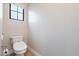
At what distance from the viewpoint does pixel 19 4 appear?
54.7 inches

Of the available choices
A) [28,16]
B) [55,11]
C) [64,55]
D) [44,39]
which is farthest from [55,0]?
[64,55]

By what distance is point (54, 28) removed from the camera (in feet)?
4.60

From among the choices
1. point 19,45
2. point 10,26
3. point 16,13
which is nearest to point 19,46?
point 19,45

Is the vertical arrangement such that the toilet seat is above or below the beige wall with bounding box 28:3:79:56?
below

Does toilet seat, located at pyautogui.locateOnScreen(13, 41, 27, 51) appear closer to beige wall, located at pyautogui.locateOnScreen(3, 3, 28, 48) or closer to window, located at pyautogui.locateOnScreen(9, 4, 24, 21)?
beige wall, located at pyautogui.locateOnScreen(3, 3, 28, 48)

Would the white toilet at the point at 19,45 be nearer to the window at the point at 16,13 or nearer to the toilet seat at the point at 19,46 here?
the toilet seat at the point at 19,46

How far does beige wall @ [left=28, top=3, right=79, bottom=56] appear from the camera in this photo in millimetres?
1291

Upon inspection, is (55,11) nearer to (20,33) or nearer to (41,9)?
(41,9)

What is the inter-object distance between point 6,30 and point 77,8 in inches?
34.7

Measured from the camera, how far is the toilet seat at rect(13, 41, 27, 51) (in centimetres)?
138

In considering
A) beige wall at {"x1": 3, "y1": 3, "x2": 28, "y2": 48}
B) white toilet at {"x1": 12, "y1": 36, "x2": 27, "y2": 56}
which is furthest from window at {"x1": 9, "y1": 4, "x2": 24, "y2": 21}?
white toilet at {"x1": 12, "y1": 36, "x2": 27, "y2": 56}

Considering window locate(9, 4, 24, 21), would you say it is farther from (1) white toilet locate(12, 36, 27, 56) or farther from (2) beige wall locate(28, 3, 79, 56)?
(1) white toilet locate(12, 36, 27, 56)

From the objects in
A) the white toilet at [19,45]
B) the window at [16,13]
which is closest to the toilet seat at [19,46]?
the white toilet at [19,45]

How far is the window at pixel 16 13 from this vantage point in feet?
4.51
